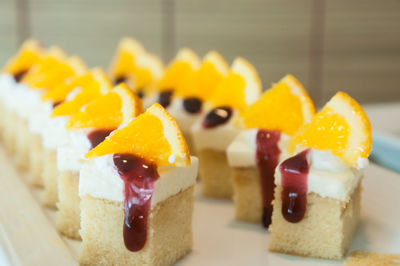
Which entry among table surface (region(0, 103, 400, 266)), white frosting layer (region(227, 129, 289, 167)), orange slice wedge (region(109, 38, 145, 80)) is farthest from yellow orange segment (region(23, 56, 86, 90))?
white frosting layer (region(227, 129, 289, 167))

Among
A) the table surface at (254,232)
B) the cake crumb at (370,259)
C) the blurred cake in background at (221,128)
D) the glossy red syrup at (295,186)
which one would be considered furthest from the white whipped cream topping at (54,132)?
the cake crumb at (370,259)

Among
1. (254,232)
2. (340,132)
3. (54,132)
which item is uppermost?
(340,132)

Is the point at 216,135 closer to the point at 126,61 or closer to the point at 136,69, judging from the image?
the point at 136,69

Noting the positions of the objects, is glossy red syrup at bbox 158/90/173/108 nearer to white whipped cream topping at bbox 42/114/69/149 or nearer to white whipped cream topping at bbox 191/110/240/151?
white whipped cream topping at bbox 191/110/240/151

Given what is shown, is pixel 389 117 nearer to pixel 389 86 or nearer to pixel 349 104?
pixel 349 104

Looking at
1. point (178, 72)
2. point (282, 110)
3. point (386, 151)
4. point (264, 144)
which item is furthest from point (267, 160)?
point (178, 72)

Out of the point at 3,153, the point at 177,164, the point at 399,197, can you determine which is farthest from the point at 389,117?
the point at 3,153
